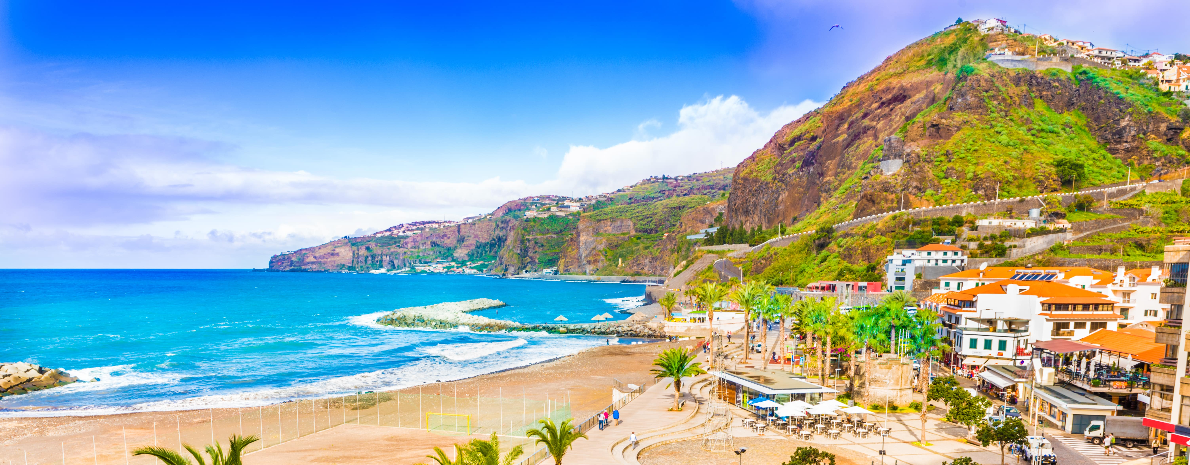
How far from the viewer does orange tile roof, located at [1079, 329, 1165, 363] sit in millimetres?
30156

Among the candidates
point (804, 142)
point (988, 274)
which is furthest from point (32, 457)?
point (804, 142)

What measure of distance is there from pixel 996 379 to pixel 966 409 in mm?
10625

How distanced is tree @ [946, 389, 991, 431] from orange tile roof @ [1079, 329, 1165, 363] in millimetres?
8865

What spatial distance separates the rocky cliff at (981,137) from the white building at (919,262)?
2812cm

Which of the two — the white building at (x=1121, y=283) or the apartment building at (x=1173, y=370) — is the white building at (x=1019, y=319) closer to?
the white building at (x=1121, y=283)

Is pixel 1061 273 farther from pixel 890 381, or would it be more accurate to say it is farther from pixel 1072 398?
pixel 890 381

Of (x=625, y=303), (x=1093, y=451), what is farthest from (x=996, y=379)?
(x=625, y=303)

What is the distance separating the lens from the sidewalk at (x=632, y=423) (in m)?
25.0

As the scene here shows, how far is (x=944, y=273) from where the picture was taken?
69.0 meters

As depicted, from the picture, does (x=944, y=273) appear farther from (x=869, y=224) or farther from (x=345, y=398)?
(x=345, y=398)

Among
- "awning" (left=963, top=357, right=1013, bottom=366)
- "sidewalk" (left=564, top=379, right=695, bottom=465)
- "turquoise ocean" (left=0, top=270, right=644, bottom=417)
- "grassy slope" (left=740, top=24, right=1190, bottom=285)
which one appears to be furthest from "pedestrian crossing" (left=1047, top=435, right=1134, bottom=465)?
"grassy slope" (left=740, top=24, right=1190, bottom=285)

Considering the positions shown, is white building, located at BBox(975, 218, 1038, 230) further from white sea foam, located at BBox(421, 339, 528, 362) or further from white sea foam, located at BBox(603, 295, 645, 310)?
white sea foam, located at BBox(603, 295, 645, 310)

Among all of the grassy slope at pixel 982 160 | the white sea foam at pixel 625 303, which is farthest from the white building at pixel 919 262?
the white sea foam at pixel 625 303

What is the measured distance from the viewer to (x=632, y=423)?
30.8m
